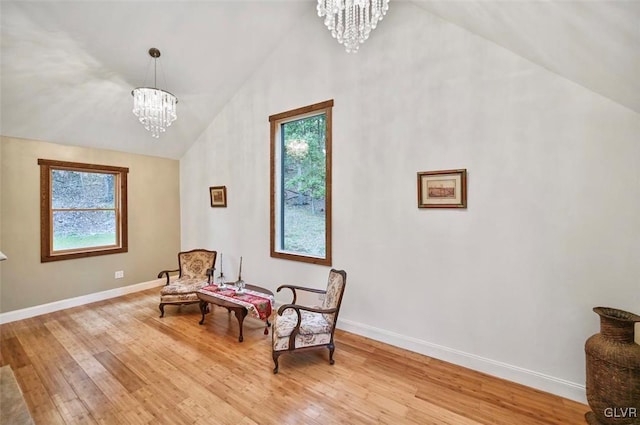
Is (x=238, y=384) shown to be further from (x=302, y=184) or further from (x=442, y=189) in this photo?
(x=442, y=189)

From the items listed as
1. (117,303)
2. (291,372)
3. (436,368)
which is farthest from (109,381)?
(436,368)

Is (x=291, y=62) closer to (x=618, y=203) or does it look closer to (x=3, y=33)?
(x=3, y=33)

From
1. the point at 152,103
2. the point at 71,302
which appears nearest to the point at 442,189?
the point at 152,103

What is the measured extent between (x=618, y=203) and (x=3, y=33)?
19.1ft

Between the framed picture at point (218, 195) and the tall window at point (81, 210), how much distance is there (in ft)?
4.97

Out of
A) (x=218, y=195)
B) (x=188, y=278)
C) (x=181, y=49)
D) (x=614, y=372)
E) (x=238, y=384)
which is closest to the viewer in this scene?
(x=614, y=372)

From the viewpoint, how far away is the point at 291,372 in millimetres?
2516

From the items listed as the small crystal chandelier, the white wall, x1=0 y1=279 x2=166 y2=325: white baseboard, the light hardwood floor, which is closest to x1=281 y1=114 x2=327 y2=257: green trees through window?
the white wall

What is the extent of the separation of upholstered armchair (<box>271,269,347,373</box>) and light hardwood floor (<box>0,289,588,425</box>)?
21 cm

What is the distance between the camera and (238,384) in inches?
91.9

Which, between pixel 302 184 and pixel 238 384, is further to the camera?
pixel 302 184

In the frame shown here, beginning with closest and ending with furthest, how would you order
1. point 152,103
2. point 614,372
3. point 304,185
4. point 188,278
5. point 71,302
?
point 614,372
point 152,103
point 304,185
point 71,302
point 188,278

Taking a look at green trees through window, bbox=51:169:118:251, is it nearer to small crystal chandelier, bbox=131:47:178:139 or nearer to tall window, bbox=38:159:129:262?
tall window, bbox=38:159:129:262

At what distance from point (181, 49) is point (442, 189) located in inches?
152
